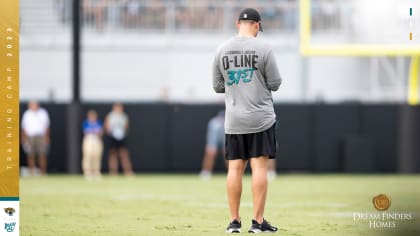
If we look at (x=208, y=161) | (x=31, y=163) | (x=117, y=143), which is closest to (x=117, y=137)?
(x=117, y=143)

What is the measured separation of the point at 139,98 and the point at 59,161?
15.2 feet

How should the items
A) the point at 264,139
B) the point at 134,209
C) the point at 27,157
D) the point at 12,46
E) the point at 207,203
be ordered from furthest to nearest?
the point at 27,157, the point at 207,203, the point at 134,209, the point at 264,139, the point at 12,46

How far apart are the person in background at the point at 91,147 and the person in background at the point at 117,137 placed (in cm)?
45

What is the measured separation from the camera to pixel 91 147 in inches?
945

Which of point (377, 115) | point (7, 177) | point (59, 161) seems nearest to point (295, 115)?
point (377, 115)

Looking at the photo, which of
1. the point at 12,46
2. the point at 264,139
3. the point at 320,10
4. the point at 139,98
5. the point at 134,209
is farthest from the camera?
the point at 139,98

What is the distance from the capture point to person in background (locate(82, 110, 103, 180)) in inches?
945

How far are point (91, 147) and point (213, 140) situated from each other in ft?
9.15

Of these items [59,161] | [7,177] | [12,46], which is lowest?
[59,161]

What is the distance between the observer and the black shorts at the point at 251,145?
30.8ft

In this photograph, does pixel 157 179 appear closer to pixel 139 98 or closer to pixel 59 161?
pixel 59 161

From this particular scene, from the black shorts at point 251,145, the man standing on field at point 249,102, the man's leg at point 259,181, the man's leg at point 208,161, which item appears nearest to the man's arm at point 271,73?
the man standing on field at point 249,102

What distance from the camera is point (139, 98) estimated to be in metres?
29.8

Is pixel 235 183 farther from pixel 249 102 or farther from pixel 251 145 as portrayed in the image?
pixel 249 102
